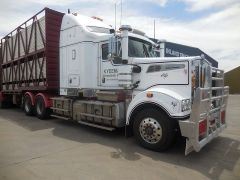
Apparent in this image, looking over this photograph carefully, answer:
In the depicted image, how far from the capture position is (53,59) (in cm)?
918

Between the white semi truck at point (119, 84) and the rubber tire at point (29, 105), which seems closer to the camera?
the white semi truck at point (119, 84)

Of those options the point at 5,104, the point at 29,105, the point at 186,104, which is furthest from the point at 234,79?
the point at 186,104

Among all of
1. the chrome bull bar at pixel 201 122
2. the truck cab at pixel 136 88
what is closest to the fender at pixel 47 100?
the truck cab at pixel 136 88

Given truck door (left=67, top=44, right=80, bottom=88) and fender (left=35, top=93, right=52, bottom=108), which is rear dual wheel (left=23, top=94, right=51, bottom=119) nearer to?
fender (left=35, top=93, right=52, bottom=108)

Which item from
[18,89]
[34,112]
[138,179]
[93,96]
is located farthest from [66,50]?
[138,179]

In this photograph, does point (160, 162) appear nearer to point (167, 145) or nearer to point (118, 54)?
→ point (167, 145)

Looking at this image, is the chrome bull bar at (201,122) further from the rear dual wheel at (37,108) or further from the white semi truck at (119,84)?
the rear dual wheel at (37,108)

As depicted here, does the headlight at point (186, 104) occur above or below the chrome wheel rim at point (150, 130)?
above

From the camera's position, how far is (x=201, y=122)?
15.9ft

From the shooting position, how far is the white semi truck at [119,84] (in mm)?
5164

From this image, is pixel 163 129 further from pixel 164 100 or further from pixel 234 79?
pixel 234 79

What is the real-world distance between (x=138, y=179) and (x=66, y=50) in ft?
17.7

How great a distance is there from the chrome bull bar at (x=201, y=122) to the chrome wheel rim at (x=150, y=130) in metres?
0.62

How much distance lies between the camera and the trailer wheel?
934cm
